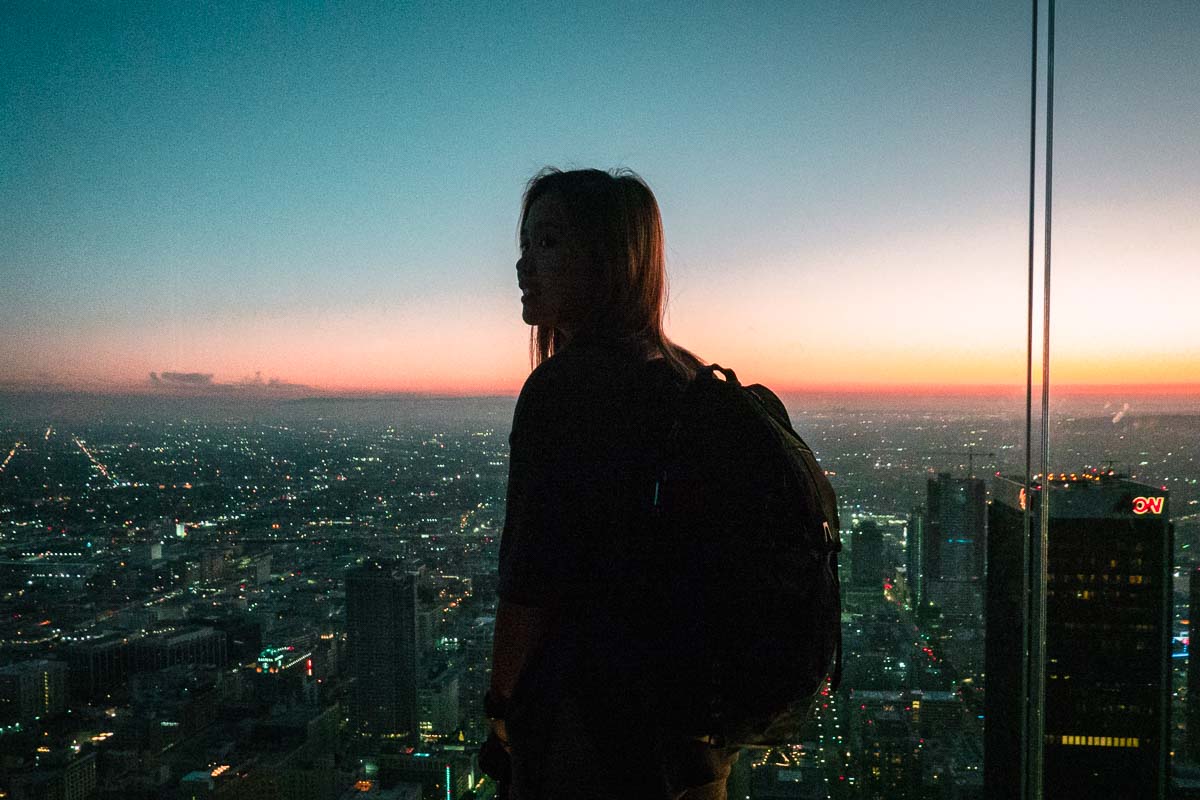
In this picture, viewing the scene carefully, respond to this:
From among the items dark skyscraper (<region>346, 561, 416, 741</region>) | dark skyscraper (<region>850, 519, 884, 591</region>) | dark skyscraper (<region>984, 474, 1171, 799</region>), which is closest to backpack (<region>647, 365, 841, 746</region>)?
dark skyscraper (<region>850, 519, 884, 591</region>)

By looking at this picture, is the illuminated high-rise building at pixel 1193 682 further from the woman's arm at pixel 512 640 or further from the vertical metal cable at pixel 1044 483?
the woman's arm at pixel 512 640

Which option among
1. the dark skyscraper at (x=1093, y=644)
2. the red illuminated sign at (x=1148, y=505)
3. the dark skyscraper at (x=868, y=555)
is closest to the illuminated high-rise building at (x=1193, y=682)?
the dark skyscraper at (x=1093, y=644)

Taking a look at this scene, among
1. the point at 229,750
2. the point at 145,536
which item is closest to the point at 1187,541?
the point at 229,750

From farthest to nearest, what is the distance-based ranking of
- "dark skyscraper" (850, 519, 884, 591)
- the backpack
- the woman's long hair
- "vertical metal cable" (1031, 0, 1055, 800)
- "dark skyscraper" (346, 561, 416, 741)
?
"dark skyscraper" (346, 561, 416, 741)
"dark skyscraper" (850, 519, 884, 591)
"vertical metal cable" (1031, 0, 1055, 800)
the woman's long hair
the backpack

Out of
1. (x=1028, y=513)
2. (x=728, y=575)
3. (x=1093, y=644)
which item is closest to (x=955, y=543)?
(x=1028, y=513)

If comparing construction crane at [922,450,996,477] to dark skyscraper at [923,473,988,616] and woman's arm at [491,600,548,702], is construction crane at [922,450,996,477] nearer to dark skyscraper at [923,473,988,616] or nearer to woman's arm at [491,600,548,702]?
dark skyscraper at [923,473,988,616]
